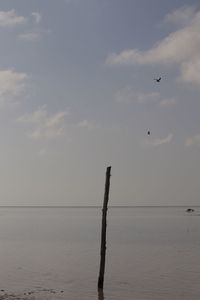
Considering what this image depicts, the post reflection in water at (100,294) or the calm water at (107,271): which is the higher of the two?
the calm water at (107,271)

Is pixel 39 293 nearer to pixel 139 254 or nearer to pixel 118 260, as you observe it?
pixel 118 260

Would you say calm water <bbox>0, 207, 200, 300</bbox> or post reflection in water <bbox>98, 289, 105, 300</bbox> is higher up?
calm water <bbox>0, 207, 200, 300</bbox>

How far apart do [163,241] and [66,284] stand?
103 ft

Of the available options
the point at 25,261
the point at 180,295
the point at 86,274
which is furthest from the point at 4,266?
the point at 180,295

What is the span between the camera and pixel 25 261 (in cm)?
3928

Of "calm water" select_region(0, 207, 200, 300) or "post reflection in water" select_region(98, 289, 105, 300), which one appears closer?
"post reflection in water" select_region(98, 289, 105, 300)

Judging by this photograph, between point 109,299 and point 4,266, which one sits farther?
point 4,266

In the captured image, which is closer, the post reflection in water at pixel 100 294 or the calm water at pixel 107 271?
the post reflection in water at pixel 100 294

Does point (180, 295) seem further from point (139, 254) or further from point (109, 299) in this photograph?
point (139, 254)

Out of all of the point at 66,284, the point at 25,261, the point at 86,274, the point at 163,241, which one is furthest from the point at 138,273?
the point at 163,241

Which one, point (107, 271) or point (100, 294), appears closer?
point (100, 294)

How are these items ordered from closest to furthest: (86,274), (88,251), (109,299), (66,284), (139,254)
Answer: (109,299), (66,284), (86,274), (139,254), (88,251)

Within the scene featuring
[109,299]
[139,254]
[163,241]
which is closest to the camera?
[109,299]

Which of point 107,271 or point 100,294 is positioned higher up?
point 107,271
